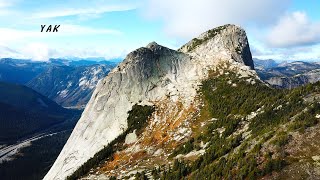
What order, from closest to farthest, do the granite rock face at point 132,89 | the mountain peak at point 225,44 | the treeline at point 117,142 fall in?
1. the treeline at point 117,142
2. the granite rock face at point 132,89
3. the mountain peak at point 225,44

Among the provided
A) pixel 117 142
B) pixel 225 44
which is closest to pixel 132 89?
pixel 117 142

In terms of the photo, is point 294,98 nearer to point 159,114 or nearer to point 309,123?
point 309,123

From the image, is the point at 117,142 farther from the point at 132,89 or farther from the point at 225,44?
the point at 225,44

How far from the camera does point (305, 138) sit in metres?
54.9

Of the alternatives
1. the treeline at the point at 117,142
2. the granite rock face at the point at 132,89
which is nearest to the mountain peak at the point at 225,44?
the granite rock face at the point at 132,89

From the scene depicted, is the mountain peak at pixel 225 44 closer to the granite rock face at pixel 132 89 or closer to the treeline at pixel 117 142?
the granite rock face at pixel 132 89

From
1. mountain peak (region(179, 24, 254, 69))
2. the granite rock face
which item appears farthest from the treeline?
mountain peak (region(179, 24, 254, 69))

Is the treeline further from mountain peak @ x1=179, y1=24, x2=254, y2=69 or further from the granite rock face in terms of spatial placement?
mountain peak @ x1=179, y1=24, x2=254, y2=69

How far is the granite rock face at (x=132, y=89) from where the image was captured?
102000 millimetres

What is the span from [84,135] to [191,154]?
4284cm

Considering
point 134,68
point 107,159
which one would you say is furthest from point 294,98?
point 134,68

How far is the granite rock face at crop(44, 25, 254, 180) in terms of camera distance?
102m

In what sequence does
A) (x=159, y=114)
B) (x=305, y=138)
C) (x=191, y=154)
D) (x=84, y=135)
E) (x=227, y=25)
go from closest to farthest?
(x=305, y=138) → (x=191, y=154) → (x=159, y=114) → (x=84, y=135) → (x=227, y=25)

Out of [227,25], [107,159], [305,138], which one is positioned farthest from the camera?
[227,25]
